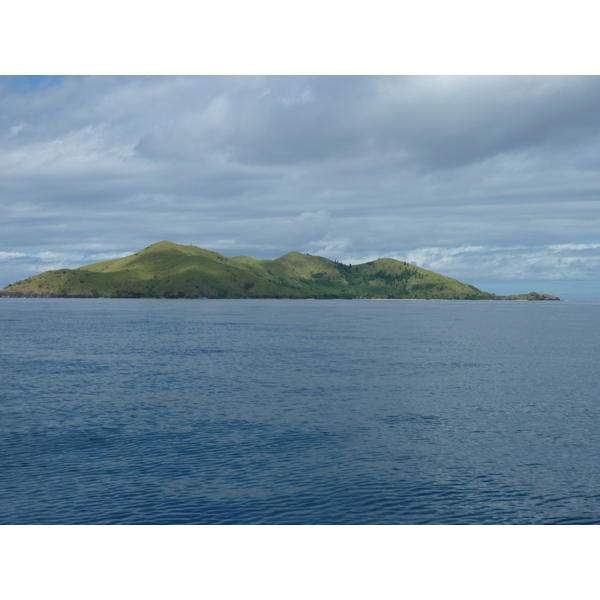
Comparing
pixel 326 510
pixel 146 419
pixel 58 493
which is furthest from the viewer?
pixel 146 419

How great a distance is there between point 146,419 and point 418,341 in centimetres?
8249

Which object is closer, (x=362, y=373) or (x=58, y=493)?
(x=58, y=493)

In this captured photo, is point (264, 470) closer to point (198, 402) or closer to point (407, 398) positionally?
point (198, 402)

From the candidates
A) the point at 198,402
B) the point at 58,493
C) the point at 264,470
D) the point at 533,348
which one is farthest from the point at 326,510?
the point at 533,348

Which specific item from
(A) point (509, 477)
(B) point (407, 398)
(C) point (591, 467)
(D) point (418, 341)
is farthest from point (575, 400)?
(D) point (418, 341)

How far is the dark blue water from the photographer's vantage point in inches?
1059

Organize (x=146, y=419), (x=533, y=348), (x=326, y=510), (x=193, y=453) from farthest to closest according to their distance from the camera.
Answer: (x=533, y=348), (x=146, y=419), (x=193, y=453), (x=326, y=510)

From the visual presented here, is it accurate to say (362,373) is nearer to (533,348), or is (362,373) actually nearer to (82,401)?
(82,401)

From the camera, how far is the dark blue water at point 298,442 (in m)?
26.9

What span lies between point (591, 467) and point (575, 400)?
22.5 metres

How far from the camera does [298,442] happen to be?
124 feet

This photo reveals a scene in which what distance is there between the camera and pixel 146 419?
4484cm
